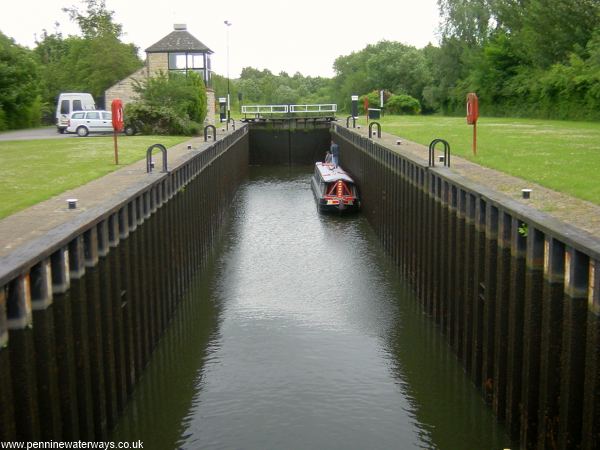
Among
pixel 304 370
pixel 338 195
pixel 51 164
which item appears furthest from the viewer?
pixel 338 195

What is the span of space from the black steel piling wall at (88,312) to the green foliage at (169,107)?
74.0ft

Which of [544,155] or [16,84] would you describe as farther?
[16,84]

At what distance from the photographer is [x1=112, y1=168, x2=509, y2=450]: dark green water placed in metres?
13.2

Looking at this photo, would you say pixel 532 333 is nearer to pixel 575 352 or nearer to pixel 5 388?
pixel 575 352

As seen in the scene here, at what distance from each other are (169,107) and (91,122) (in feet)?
16.5

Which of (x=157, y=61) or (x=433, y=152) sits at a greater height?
(x=157, y=61)

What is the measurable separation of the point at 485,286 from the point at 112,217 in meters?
6.35

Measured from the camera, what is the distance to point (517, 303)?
39.2 ft

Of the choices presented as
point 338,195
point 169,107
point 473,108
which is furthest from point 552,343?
point 169,107

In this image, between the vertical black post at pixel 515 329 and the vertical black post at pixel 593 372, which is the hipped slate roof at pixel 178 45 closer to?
the vertical black post at pixel 515 329

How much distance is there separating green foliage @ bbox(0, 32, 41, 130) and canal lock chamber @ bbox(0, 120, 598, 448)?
34.5 meters

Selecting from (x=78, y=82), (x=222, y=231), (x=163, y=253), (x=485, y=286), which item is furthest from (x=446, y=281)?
(x=78, y=82)

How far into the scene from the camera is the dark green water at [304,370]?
43.3 feet

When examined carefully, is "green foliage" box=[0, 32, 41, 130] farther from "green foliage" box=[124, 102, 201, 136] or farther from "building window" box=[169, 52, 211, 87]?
"green foliage" box=[124, 102, 201, 136]
